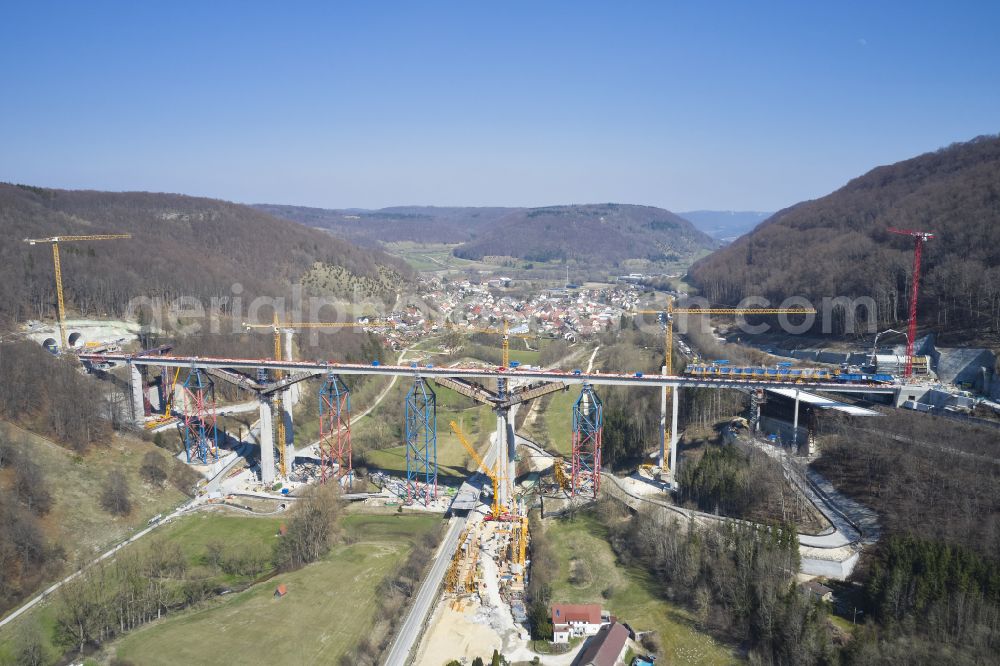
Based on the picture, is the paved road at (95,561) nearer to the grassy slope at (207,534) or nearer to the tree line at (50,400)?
the grassy slope at (207,534)

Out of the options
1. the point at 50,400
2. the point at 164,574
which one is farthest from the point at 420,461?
the point at 50,400

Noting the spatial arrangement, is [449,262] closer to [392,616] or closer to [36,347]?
[36,347]

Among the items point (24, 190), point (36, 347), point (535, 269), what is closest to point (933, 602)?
point (36, 347)

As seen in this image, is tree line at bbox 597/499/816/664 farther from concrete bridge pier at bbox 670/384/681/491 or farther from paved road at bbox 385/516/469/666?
paved road at bbox 385/516/469/666

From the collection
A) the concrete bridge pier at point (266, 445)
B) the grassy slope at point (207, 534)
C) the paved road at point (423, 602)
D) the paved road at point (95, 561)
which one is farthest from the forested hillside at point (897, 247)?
the paved road at point (95, 561)

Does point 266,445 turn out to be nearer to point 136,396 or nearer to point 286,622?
point 136,396
